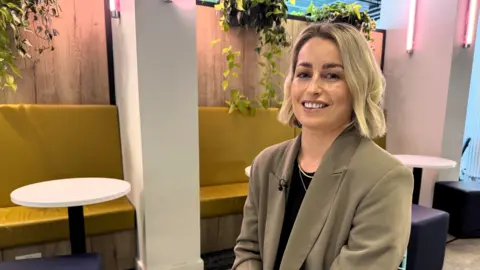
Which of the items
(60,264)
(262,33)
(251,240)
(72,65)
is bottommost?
(60,264)

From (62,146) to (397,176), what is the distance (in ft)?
7.72

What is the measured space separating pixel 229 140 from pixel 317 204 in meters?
2.05

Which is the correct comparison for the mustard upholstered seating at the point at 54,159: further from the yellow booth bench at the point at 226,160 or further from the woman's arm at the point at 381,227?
the woman's arm at the point at 381,227

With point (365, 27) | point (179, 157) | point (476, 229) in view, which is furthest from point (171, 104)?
point (476, 229)

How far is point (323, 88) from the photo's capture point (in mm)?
975

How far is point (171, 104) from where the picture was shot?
2.04 m

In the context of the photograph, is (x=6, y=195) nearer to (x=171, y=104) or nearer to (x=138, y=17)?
(x=171, y=104)

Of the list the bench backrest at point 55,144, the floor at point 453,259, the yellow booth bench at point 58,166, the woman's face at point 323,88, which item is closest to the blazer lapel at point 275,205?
the woman's face at point 323,88

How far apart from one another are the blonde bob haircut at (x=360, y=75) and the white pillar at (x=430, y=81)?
2712 mm

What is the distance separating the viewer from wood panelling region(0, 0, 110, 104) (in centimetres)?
243

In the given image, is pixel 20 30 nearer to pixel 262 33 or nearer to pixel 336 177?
pixel 262 33

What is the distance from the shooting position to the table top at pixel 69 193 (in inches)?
64.7

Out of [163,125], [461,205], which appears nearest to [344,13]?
[461,205]

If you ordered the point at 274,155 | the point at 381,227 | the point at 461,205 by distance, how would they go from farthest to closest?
1. the point at 461,205
2. the point at 274,155
3. the point at 381,227
